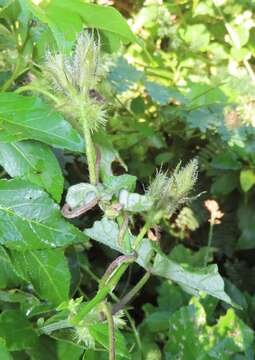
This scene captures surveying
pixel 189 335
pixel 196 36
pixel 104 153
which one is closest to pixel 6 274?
pixel 104 153

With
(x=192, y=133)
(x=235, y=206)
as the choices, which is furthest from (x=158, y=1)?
(x=235, y=206)

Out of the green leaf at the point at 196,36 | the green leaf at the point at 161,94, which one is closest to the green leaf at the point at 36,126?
the green leaf at the point at 161,94

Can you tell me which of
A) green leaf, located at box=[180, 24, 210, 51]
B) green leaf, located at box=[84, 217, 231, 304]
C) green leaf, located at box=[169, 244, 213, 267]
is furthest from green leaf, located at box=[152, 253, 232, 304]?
green leaf, located at box=[180, 24, 210, 51]

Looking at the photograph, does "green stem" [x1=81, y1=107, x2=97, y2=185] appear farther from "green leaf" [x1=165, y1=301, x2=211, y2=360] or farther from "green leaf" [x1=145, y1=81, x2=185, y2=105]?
"green leaf" [x1=145, y1=81, x2=185, y2=105]

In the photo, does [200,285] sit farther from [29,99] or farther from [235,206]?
[235,206]

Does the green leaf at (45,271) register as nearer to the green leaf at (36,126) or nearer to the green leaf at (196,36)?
the green leaf at (36,126)

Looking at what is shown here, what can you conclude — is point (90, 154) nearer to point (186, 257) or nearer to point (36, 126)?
point (36, 126)
